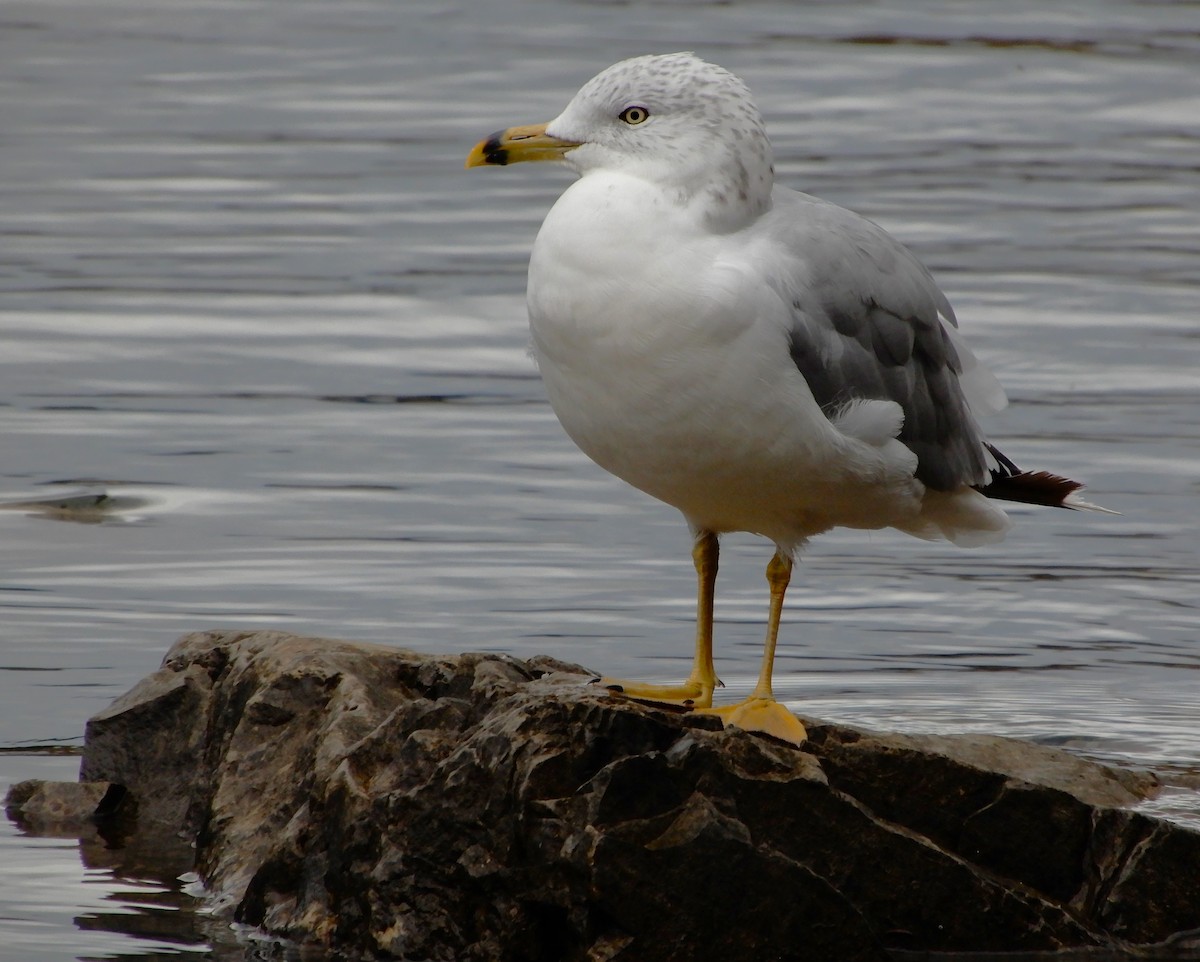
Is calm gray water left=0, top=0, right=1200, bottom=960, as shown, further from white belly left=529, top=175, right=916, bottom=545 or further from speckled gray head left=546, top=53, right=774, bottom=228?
speckled gray head left=546, top=53, right=774, bottom=228

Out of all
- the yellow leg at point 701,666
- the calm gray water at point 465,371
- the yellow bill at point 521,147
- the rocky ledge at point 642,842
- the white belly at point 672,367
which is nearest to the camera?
the rocky ledge at point 642,842

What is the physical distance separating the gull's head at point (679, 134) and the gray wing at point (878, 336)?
21 centimetres

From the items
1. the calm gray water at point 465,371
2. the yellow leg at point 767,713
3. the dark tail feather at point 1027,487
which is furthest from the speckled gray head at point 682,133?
the calm gray water at point 465,371

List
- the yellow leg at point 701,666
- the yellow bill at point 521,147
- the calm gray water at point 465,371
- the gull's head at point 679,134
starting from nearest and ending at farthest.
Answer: the gull's head at point 679,134 → the yellow bill at point 521,147 → the yellow leg at point 701,666 → the calm gray water at point 465,371

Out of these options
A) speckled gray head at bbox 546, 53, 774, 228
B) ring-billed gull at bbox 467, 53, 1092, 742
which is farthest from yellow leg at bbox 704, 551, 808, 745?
speckled gray head at bbox 546, 53, 774, 228

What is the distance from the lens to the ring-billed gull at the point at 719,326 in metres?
5.91

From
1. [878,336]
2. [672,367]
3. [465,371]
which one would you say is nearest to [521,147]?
[672,367]

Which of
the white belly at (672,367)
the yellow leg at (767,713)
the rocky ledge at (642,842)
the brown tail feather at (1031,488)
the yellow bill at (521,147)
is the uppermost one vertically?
the yellow bill at (521,147)

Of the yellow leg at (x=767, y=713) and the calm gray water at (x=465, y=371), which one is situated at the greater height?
the calm gray water at (x=465, y=371)

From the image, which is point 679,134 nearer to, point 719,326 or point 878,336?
point 719,326

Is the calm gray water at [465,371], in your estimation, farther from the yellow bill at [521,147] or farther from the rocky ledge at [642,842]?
the yellow bill at [521,147]

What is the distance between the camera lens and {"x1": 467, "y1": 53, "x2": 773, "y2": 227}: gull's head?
6.10 meters

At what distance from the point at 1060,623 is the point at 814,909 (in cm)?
365

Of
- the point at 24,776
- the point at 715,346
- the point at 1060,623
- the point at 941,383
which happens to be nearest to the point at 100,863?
the point at 24,776
